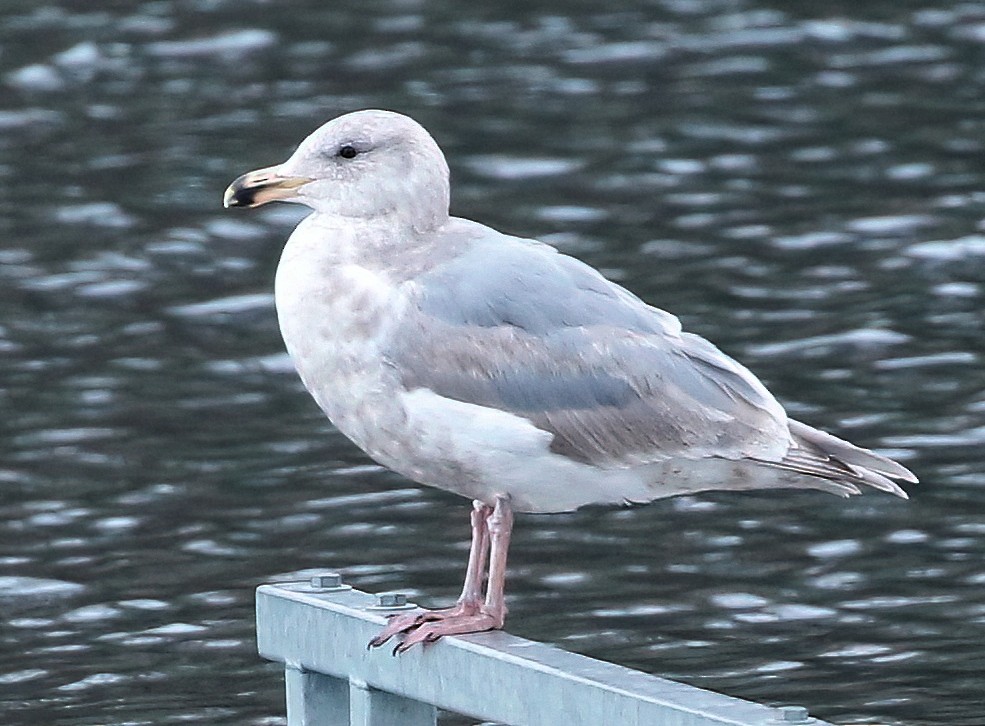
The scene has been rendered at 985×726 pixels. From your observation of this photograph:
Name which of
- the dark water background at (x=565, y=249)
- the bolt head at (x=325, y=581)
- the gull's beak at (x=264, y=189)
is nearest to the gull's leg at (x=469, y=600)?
the bolt head at (x=325, y=581)

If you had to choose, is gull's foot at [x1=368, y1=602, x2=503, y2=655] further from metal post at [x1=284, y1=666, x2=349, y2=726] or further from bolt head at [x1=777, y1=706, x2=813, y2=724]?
bolt head at [x1=777, y1=706, x2=813, y2=724]

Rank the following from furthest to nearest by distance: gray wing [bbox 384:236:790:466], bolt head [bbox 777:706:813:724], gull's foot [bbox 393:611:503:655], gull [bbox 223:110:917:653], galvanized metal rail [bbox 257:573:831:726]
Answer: gray wing [bbox 384:236:790:466]
gull [bbox 223:110:917:653]
gull's foot [bbox 393:611:503:655]
galvanized metal rail [bbox 257:573:831:726]
bolt head [bbox 777:706:813:724]

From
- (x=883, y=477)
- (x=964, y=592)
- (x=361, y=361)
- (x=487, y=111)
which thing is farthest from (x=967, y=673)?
(x=487, y=111)

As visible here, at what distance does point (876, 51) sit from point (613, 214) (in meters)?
3.32

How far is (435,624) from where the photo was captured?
439 cm

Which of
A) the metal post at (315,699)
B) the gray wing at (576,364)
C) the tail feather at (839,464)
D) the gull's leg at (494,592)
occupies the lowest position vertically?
the metal post at (315,699)

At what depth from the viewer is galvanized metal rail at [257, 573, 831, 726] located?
3.64 meters

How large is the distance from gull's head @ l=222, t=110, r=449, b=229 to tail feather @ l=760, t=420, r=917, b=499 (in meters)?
0.89

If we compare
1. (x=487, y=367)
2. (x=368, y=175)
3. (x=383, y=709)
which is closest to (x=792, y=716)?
(x=383, y=709)

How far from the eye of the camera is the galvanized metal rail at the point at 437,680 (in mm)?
3643

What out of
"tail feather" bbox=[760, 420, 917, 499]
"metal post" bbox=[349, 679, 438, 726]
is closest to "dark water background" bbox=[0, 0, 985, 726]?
"tail feather" bbox=[760, 420, 917, 499]

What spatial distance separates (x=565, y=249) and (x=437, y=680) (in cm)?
722

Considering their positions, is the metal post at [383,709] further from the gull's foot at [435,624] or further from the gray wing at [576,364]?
the gray wing at [576,364]

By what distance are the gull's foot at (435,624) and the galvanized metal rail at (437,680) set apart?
26 mm
